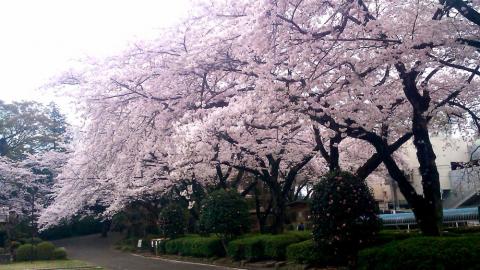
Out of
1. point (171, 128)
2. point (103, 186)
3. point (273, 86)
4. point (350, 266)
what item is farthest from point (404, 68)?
point (103, 186)

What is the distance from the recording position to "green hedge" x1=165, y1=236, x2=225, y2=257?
741 inches

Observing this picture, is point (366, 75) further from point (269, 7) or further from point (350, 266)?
point (350, 266)

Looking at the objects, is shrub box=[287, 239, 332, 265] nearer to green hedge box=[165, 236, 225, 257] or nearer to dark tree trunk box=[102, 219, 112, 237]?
green hedge box=[165, 236, 225, 257]

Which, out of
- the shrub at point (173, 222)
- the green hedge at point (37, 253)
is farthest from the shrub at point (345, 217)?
the green hedge at point (37, 253)

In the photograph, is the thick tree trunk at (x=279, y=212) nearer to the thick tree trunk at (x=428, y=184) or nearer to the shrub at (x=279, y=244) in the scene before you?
the shrub at (x=279, y=244)

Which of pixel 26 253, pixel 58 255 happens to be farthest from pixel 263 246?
pixel 26 253

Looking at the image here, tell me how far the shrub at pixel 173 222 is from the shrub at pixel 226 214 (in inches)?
240

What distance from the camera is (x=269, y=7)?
26.6 feet

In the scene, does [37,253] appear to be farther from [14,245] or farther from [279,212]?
[279,212]

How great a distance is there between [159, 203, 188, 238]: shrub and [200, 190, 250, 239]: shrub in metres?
6.11

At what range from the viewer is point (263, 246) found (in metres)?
15.5

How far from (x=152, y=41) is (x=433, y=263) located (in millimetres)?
6868

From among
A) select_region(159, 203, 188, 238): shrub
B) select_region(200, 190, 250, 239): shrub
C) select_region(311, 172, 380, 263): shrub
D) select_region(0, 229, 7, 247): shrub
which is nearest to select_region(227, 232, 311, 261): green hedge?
select_region(200, 190, 250, 239): shrub

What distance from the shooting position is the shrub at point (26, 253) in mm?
26125
